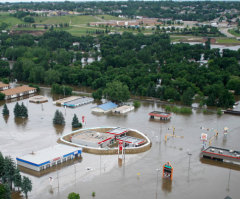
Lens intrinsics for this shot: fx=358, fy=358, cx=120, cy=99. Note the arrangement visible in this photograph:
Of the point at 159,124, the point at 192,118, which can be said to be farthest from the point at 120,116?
the point at 192,118

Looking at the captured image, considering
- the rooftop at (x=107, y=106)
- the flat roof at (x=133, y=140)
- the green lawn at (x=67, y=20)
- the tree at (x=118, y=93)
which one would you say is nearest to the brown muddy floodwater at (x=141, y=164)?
the flat roof at (x=133, y=140)

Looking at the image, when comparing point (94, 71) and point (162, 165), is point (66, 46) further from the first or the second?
point (162, 165)

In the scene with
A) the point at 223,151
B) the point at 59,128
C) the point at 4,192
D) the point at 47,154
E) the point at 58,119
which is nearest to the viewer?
the point at 4,192

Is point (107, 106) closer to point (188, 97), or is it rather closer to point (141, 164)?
point (188, 97)

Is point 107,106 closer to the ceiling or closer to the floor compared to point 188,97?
closer to the floor

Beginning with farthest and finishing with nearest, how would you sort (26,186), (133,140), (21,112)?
(21,112) → (133,140) → (26,186)

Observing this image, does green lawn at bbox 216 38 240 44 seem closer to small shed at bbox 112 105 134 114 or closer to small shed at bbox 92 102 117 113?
small shed at bbox 112 105 134 114

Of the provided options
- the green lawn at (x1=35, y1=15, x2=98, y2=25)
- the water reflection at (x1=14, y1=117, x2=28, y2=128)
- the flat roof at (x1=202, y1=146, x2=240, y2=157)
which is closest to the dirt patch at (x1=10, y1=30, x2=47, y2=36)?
the green lawn at (x1=35, y1=15, x2=98, y2=25)

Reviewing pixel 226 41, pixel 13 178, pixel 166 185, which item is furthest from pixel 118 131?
pixel 226 41
